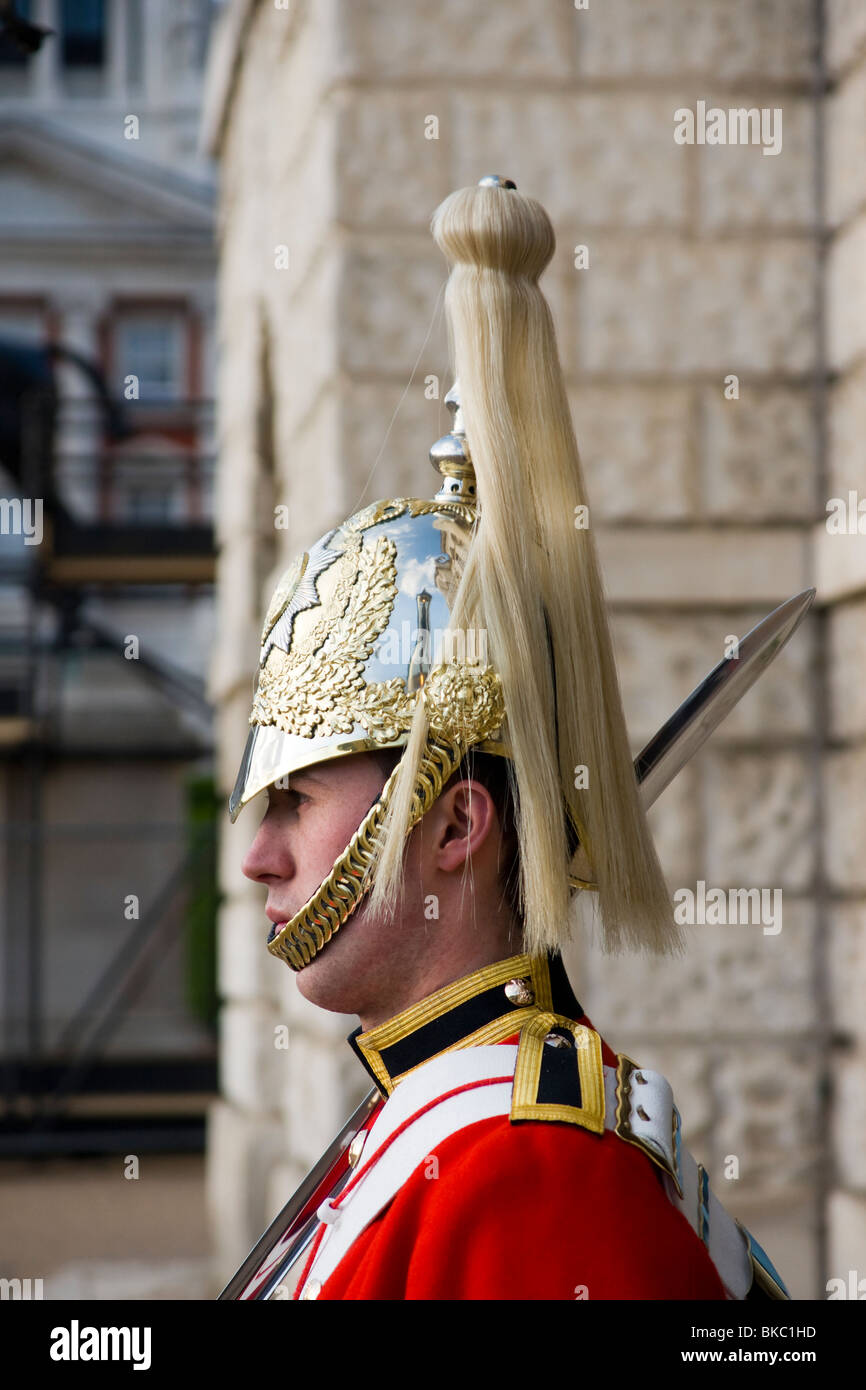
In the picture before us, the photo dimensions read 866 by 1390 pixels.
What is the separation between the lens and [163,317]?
2120 centimetres

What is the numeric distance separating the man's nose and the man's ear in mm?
172

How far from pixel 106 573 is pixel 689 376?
652cm

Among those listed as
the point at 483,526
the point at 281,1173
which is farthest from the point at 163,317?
the point at 483,526

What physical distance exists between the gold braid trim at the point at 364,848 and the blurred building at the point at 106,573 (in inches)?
318

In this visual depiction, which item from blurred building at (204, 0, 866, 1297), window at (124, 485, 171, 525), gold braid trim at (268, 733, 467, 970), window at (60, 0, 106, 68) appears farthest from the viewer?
window at (60, 0, 106, 68)

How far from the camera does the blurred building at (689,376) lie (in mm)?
4293

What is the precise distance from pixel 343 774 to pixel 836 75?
3.25 metres

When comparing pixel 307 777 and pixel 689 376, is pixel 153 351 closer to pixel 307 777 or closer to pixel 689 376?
pixel 689 376

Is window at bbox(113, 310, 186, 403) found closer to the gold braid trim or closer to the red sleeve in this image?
the gold braid trim

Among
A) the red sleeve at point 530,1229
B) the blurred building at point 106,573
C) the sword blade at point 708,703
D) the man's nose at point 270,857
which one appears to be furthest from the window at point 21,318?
the red sleeve at point 530,1229

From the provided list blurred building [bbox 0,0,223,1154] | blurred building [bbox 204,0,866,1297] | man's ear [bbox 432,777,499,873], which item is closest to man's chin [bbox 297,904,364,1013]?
man's ear [bbox 432,777,499,873]

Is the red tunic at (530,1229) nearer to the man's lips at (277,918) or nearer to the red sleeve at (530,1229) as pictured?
the red sleeve at (530,1229)

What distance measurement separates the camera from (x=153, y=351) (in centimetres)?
2161

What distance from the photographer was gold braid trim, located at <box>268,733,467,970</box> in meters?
1.81
